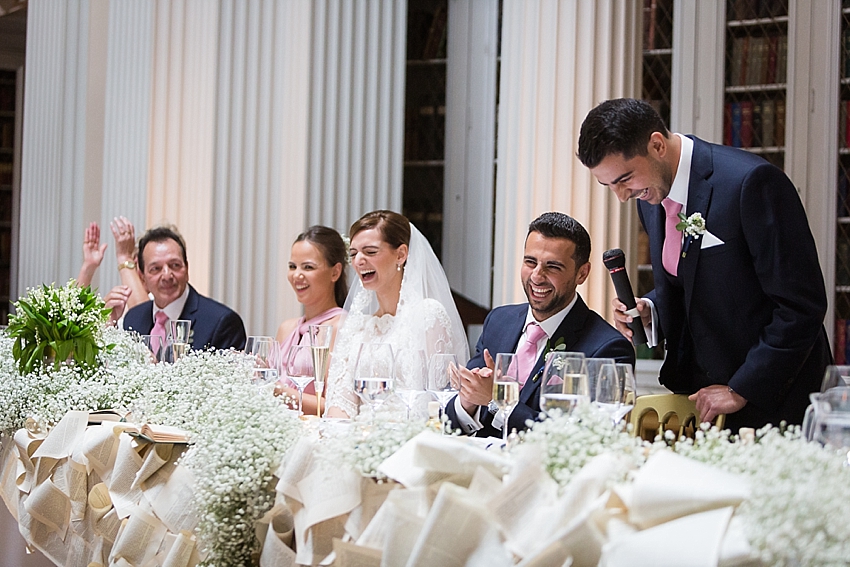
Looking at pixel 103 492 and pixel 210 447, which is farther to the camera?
pixel 103 492

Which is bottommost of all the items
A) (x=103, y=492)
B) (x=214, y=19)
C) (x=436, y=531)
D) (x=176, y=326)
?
(x=103, y=492)

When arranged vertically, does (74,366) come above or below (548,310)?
below

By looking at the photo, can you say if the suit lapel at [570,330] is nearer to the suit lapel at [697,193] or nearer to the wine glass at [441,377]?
the suit lapel at [697,193]

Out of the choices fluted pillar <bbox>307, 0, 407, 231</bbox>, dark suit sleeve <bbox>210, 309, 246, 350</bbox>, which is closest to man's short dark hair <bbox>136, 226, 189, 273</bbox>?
dark suit sleeve <bbox>210, 309, 246, 350</bbox>

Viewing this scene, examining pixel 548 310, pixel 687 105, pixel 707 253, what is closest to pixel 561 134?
pixel 687 105

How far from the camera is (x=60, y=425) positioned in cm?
243

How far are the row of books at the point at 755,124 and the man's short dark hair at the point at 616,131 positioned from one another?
299cm

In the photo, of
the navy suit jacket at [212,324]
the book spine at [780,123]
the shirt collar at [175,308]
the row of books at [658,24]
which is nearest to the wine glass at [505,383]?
the navy suit jacket at [212,324]

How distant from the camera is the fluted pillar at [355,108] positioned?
4910 millimetres

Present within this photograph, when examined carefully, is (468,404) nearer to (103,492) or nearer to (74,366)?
(103,492)

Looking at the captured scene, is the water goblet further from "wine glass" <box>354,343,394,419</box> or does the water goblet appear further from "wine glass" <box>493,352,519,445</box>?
"wine glass" <box>493,352,519,445</box>

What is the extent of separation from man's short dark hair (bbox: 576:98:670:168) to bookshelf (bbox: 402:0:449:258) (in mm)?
3726

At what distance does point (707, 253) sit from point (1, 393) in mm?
1956

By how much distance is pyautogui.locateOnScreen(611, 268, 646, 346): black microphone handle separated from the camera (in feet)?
7.71
